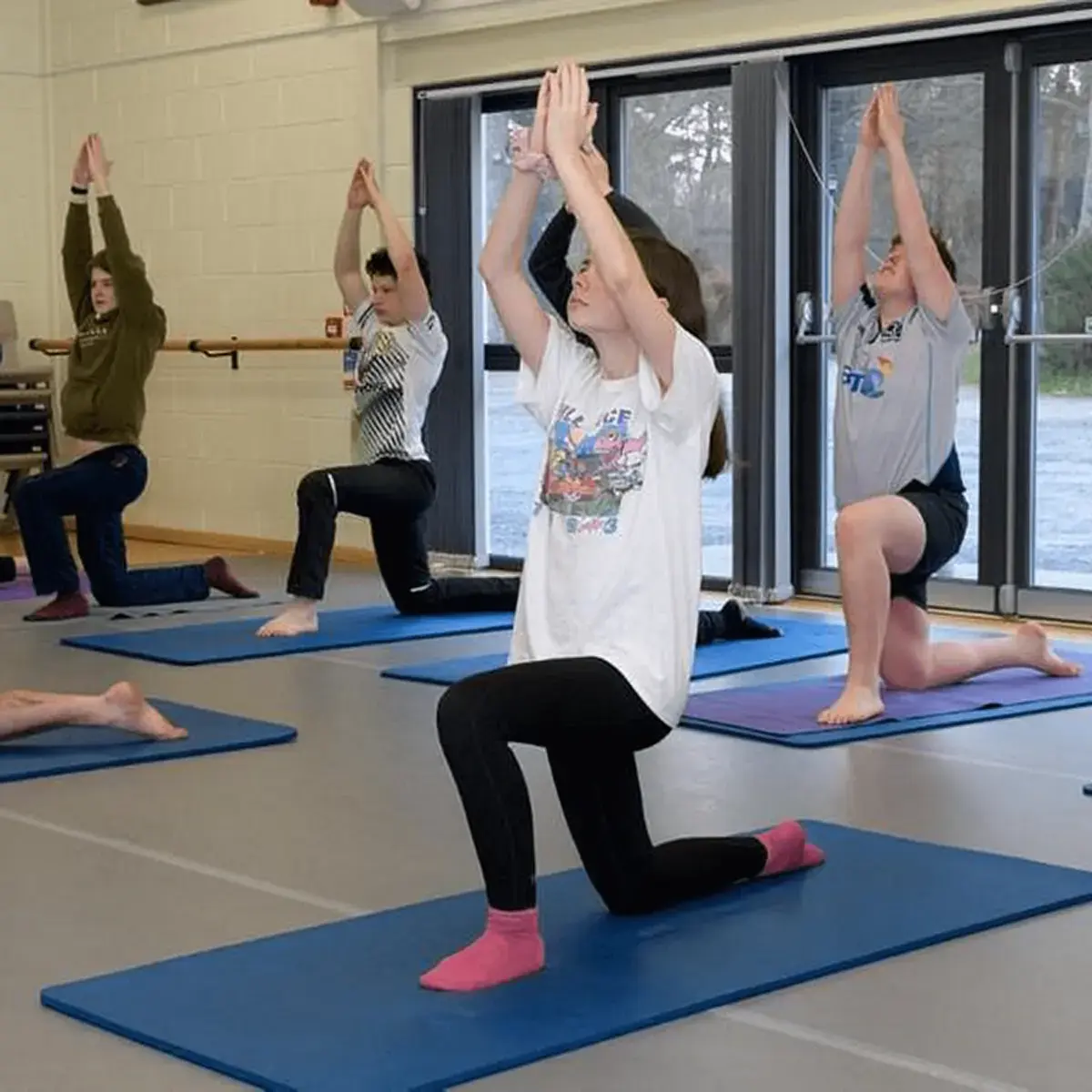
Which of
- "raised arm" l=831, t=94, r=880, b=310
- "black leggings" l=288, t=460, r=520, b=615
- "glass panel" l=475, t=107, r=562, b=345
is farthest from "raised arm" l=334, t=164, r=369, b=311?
"raised arm" l=831, t=94, r=880, b=310

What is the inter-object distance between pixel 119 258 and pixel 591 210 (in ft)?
12.3

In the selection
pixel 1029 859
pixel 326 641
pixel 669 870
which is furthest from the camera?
pixel 326 641

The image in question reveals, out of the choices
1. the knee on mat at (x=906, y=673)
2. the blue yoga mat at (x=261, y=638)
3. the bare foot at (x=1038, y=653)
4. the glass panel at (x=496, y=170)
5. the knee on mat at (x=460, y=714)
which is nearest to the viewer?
the knee on mat at (x=460, y=714)

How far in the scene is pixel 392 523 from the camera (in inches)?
265

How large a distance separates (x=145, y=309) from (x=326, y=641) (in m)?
1.23

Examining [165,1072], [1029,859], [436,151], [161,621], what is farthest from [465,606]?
[165,1072]

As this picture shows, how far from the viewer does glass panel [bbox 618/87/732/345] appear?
769 centimetres

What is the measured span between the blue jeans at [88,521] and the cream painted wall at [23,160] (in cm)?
351

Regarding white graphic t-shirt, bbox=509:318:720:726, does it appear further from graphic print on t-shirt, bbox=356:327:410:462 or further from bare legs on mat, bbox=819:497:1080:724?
graphic print on t-shirt, bbox=356:327:410:462

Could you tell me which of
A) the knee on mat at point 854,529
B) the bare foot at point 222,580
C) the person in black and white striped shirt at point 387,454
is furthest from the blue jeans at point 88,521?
the knee on mat at point 854,529

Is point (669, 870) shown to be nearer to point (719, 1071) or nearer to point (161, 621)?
point (719, 1071)

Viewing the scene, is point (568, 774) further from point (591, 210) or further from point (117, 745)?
point (117, 745)

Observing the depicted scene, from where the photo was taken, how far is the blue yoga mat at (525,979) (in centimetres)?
263

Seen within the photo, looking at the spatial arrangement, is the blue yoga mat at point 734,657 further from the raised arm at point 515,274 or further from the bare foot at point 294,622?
the raised arm at point 515,274
